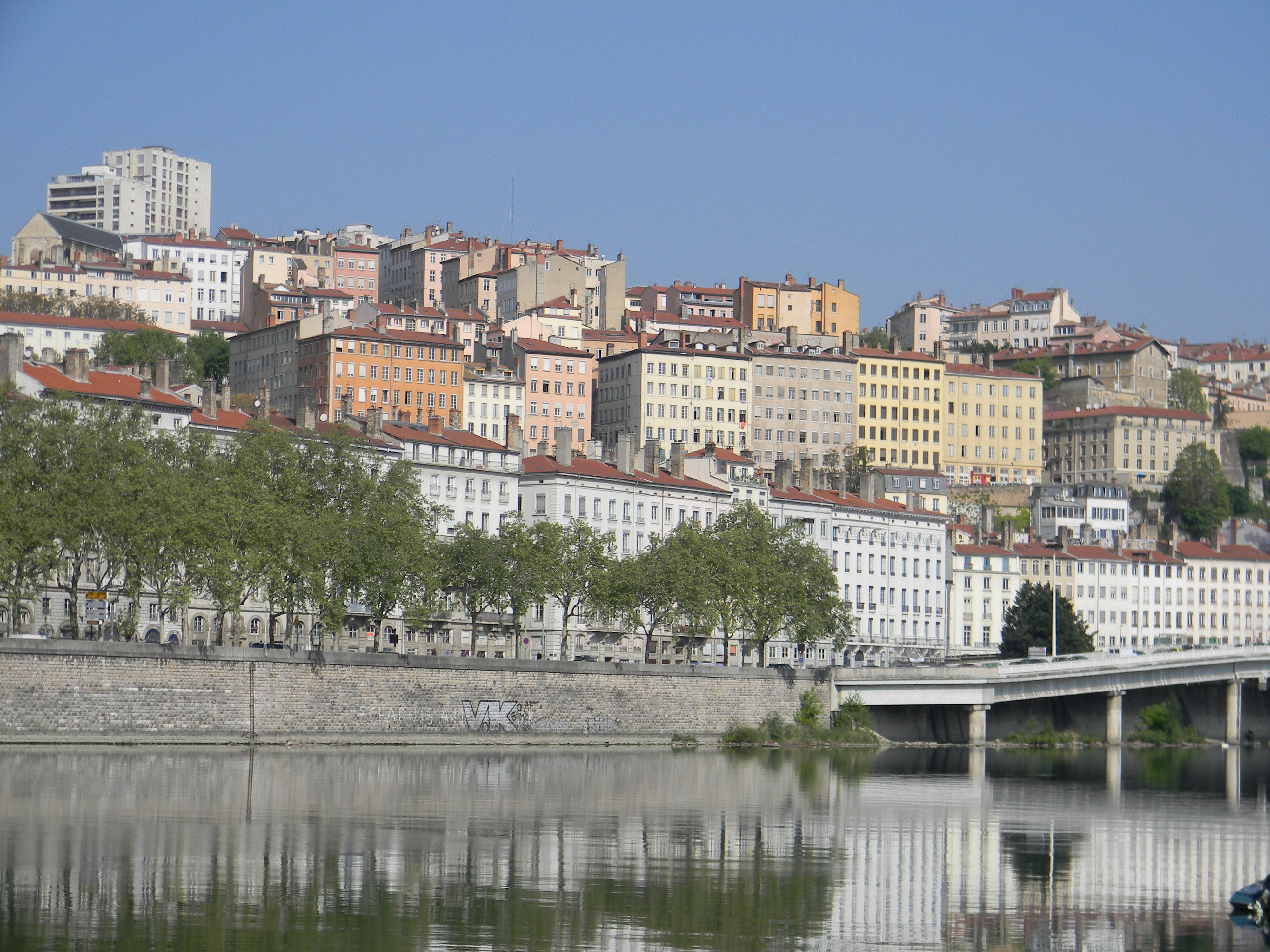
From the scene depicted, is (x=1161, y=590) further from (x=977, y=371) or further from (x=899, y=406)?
(x=977, y=371)

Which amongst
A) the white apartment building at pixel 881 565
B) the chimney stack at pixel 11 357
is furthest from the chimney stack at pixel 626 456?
the chimney stack at pixel 11 357

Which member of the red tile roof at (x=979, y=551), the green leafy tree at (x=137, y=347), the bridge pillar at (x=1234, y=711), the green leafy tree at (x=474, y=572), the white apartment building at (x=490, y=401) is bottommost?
the bridge pillar at (x=1234, y=711)

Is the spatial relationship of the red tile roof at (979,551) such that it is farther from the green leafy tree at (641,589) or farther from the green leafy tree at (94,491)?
the green leafy tree at (94,491)

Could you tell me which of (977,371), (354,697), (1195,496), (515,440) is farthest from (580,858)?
(1195,496)

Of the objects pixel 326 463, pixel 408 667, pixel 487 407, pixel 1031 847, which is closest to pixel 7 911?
pixel 1031 847

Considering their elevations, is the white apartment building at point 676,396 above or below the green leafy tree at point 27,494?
above

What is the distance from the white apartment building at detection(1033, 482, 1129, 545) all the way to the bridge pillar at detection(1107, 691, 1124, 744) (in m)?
63.5

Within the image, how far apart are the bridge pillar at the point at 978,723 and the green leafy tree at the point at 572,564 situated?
19.9m

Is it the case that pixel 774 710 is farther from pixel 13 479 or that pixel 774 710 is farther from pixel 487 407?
pixel 487 407

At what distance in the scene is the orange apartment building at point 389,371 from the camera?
15412 centimetres

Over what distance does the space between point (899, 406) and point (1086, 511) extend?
62.4 feet

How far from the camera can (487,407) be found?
160000 millimetres

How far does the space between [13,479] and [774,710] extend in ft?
125

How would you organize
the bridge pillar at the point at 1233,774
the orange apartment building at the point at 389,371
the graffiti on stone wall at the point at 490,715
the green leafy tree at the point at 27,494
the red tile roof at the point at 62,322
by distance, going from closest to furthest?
1. the bridge pillar at the point at 1233,774
2. the green leafy tree at the point at 27,494
3. the graffiti on stone wall at the point at 490,715
4. the orange apartment building at the point at 389,371
5. the red tile roof at the point at 62,322
